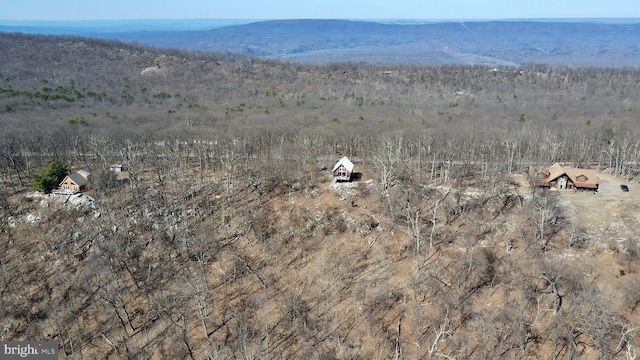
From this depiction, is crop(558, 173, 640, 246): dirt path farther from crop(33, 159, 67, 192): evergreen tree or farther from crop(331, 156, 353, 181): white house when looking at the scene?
crop(33, 159, 67, 192): evergreen tree

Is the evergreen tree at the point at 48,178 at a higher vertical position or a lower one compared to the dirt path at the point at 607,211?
higher

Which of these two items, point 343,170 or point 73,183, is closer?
point 73,183

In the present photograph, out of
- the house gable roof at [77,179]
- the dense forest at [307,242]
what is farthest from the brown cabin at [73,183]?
A: the dense forest at [307,242]

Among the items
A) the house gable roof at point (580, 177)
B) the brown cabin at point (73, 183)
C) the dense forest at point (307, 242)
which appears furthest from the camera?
the brown cabin at point (73, 183)

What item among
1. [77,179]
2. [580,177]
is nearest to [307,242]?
[77,179]

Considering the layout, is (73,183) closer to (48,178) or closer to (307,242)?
(48,178)

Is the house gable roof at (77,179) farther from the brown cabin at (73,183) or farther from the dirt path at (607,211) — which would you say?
the dirt path at (607,211)

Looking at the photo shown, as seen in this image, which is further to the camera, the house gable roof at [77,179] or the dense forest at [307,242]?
the house gable roof at [77,179]

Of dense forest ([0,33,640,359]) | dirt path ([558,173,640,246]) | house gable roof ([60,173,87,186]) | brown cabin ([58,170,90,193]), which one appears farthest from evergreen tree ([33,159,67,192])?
dirt path ([558,173,640,246])

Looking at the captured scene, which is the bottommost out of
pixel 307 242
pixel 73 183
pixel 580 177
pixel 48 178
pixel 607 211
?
pixel 307 242
